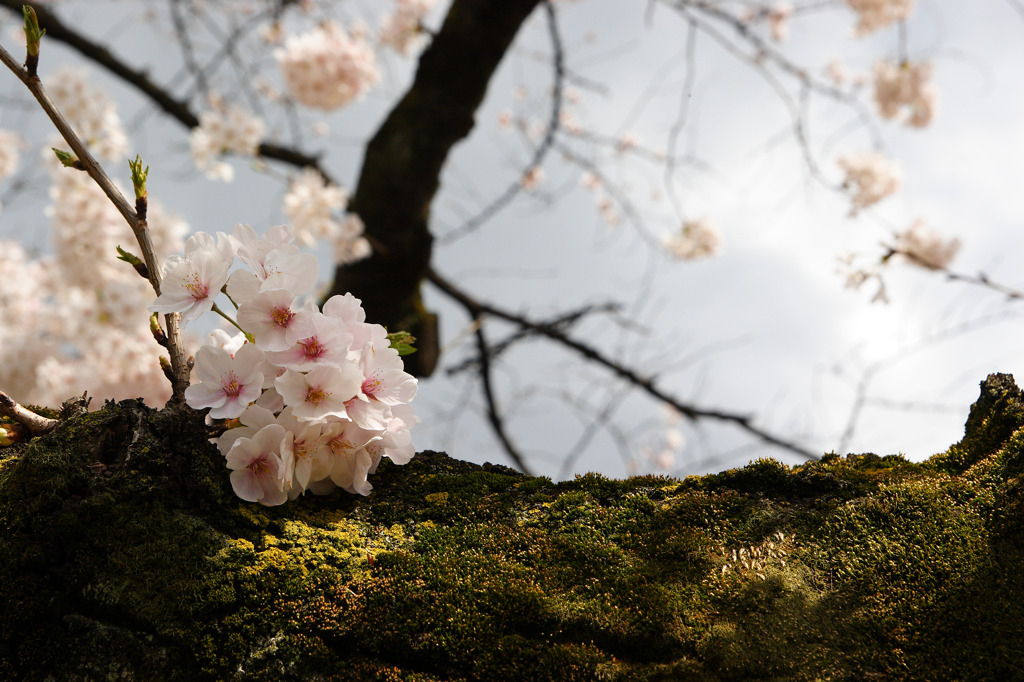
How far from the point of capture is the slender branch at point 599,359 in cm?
362

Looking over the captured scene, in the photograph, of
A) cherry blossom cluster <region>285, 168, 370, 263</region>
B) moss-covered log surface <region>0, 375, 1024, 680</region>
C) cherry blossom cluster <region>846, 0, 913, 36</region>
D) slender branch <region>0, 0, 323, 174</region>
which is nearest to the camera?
moss-covered log surface <region>0, 375, 1024, 680</region>

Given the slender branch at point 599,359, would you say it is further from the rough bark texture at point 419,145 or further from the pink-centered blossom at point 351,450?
the pink-centered blossom at point 351,450

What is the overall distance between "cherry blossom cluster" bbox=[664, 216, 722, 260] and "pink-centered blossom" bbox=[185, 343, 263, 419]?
406 centimetres

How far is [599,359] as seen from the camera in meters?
3.88

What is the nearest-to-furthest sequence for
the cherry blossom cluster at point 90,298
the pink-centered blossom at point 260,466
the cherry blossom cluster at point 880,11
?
the pink-centered blossom at point 260,466 → the cherry blossom cluster at point 90,298 → the cherry blossom cluster at point 880,11

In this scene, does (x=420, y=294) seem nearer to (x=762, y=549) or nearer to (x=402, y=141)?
(x=402, y=141)

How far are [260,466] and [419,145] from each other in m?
2.29

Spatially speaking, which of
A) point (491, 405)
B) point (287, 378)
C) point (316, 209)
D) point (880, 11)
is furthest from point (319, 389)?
point (880, 11)

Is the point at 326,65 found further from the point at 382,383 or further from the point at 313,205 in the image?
the point at 382,383

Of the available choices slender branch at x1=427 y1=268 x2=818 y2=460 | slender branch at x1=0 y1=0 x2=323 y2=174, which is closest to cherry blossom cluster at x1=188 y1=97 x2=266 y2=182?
slender branch at x1=0 y1=0 x2=323 y2=174

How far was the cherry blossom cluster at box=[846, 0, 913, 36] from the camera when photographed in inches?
148

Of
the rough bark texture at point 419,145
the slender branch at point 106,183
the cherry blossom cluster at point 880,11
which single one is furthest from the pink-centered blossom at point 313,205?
the cherry blossom cluster at point 880,11

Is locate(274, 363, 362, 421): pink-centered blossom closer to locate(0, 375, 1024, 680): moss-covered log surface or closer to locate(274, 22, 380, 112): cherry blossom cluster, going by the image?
locate(0, 375, 1024, 680): moss-covered log surface

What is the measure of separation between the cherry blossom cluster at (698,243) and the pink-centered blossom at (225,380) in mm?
4064
